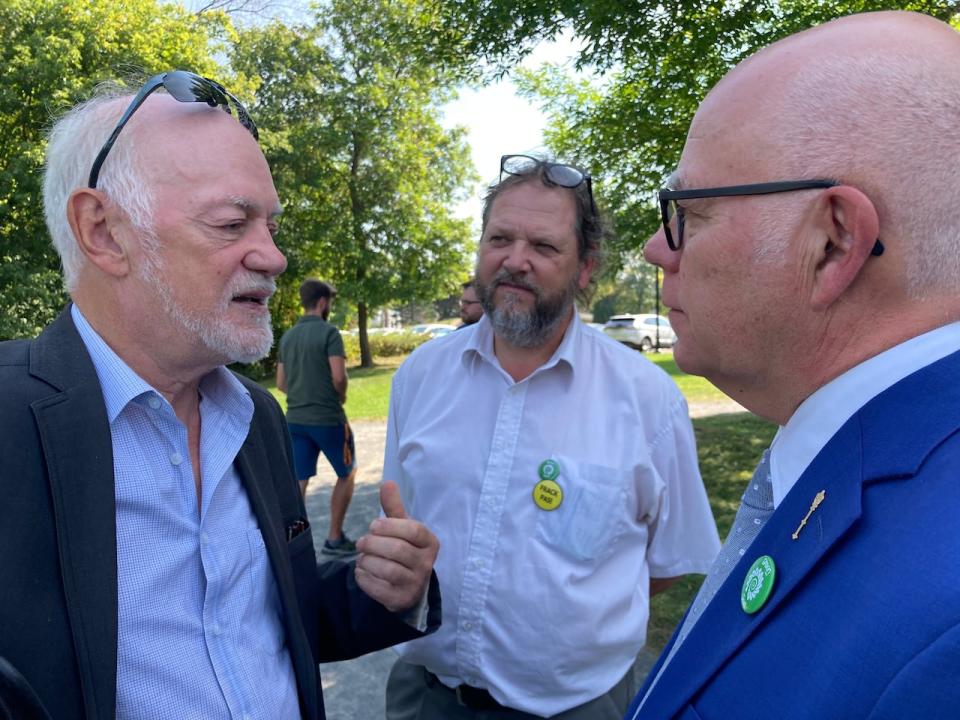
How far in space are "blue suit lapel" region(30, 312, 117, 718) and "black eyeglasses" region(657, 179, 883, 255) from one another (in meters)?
1.22

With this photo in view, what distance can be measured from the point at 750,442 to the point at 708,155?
387 inches

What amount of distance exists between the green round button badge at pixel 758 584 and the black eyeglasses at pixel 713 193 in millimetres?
480

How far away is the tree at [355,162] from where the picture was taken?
22594 millimetres

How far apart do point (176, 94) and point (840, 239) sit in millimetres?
1542

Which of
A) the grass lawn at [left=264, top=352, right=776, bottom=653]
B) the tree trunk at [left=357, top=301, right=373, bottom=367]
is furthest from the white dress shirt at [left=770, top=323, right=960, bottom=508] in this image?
the tree trunk at [left=357, top=301, right=373, bottom=367]

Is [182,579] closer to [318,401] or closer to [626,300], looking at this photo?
[318,401]

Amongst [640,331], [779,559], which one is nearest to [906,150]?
[779,559]

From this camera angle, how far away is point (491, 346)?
245 cm

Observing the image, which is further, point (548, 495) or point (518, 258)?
point (518, 258)

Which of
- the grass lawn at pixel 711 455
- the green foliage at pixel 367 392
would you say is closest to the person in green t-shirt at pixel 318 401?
the green foliage at pixel 367 392

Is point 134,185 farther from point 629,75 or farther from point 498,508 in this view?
point 629,75

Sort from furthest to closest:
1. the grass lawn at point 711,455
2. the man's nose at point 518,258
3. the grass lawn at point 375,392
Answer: the grass lawn at point 375,392 → the grass lawn at point 711,455 → the man's nose at point 518,258

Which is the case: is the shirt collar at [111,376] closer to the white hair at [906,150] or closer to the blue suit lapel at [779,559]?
the blue suit lapel at [779,559]

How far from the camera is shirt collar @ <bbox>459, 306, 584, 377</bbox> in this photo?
2293 mm
